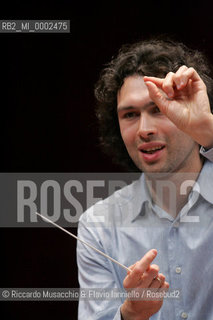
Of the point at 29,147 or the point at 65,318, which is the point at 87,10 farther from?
the point at 65,318

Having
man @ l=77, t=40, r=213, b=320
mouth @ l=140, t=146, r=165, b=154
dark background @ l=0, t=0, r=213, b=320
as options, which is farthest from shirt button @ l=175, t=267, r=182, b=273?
dark background @ l=0, t=0, r=213, b=320

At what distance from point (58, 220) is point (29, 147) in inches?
9.8

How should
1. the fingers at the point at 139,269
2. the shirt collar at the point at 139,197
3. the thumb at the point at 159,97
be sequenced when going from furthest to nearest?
the shirt collar at the point at 139,197 → the thumb at the point at 159,97 → the fingers at the point at 139,269

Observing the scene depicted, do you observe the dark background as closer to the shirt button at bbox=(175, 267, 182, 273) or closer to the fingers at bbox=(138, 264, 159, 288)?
the shirt button at bbox=(175, 267, 182, 273)

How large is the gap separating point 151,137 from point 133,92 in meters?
0.12

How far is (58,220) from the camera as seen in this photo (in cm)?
138

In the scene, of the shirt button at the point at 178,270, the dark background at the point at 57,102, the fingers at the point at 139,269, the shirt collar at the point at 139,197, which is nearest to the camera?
the fingers at the point at 139,269

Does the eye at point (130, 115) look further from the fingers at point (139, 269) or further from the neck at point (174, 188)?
the fingers at point (139, 269)

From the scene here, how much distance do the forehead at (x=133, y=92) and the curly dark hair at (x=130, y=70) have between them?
22 mm

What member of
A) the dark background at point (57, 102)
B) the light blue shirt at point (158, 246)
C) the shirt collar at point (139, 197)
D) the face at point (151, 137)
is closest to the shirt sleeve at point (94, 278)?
the light blue shirt at point (158, 246)

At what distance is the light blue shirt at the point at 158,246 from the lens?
951 mm

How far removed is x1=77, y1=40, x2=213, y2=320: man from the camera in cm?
87

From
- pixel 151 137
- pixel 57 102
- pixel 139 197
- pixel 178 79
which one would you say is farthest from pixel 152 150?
pixel 57 102

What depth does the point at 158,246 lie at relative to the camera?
101cm
